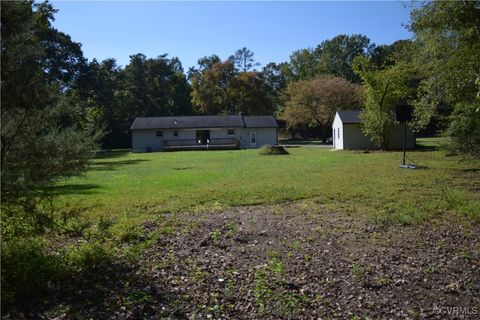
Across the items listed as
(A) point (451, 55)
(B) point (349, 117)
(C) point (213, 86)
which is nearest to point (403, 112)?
(A) point (451, 55)

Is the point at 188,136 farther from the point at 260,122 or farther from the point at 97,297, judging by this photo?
the point at 97,297

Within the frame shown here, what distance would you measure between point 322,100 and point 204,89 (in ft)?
68.0

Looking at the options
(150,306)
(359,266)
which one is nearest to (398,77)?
(359,266)

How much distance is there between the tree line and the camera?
447cm

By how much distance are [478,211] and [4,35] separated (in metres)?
8.62

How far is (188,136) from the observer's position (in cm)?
4584

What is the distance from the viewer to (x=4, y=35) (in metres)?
4.44

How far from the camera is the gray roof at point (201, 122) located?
45.2 metres

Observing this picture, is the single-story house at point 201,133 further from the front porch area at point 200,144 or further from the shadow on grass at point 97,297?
the shadow on grass at point 97,297

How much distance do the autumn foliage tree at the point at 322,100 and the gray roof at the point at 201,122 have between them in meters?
4.28

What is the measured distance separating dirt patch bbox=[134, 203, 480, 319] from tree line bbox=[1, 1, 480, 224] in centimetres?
207

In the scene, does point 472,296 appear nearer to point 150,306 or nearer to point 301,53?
point 150,306


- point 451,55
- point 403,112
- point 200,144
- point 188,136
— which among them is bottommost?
point 200,144

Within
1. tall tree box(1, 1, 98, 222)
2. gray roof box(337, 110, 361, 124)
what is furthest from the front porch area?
tall tree box(1, 1, 98, 222)
